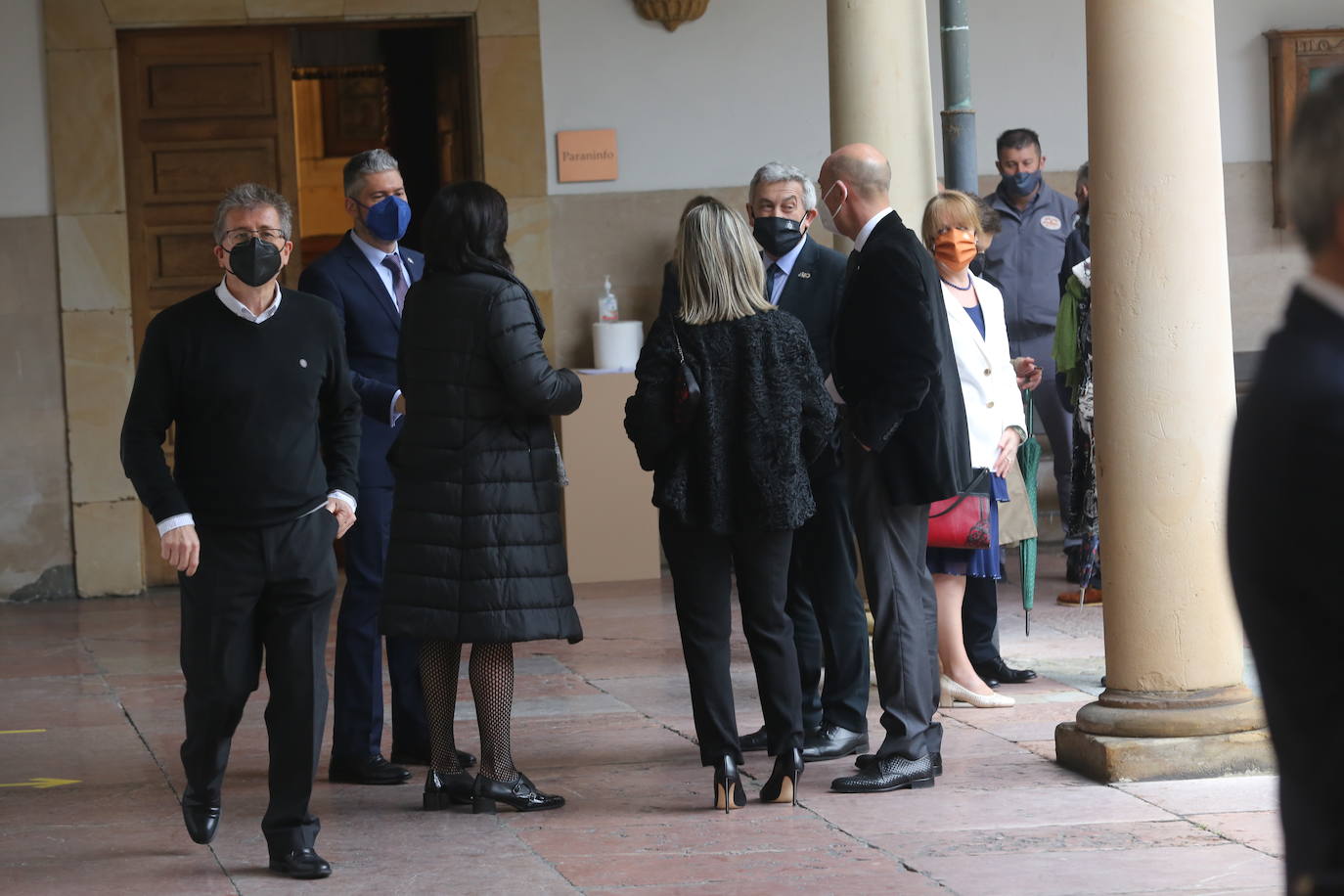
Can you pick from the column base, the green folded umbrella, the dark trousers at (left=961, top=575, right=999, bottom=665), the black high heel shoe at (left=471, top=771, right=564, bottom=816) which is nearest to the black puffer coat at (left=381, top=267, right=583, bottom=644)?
the black high heel shoe at (left=471, top=771, right=564, bottom=816)

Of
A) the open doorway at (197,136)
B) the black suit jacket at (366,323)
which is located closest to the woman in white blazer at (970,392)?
the black suit jacket at (366,323)

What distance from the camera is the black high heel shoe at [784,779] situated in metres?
4.62

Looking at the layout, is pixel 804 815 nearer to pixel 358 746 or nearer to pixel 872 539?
pixel 872 539

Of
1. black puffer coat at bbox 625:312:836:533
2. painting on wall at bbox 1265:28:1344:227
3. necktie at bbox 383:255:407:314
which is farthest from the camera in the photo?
painting on wall at bbox 1265:28:1344:227

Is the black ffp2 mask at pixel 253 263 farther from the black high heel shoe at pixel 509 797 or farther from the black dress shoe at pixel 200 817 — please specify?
the black high heel shoe at pixel 509 797

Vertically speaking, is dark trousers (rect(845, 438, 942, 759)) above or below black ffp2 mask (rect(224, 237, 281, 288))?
below

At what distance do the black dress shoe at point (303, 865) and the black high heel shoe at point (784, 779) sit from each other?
113 centimetres

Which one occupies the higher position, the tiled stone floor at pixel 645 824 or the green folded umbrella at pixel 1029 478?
the green folded umbrella at pixel 1029 478

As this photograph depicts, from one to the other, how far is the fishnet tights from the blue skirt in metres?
1.58

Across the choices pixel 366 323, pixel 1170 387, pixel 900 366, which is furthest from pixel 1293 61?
pixel 366 323

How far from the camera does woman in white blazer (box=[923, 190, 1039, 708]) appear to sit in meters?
5.73

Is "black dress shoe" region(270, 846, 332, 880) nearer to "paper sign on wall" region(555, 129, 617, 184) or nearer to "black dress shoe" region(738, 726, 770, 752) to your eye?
"black dress shoe" region(738, 726, 770, 752)

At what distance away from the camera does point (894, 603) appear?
4.77m

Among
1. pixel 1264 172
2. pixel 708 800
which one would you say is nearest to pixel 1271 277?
pixel 1264 172
